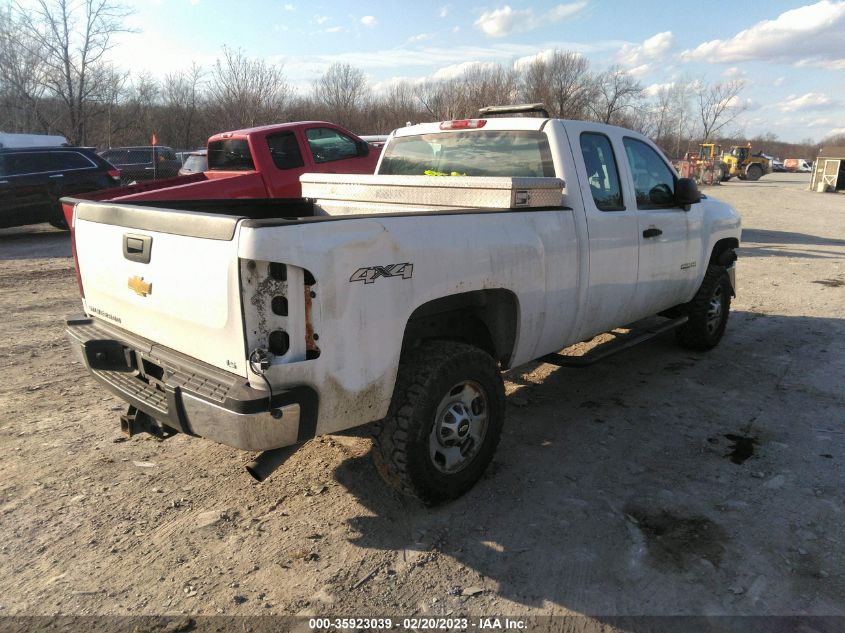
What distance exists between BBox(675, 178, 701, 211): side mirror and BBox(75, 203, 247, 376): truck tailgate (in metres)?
→ 3.93

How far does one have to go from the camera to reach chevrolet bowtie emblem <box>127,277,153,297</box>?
9.77ft

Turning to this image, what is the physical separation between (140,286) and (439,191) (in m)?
1.89

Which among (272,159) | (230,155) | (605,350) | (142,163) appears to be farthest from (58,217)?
(605,350)

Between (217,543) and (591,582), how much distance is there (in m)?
1.82

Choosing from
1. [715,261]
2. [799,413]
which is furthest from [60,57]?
[799,413]

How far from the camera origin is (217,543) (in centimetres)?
302

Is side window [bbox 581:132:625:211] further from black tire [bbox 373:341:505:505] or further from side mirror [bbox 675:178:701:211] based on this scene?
black tire [bbox 373:341:505:505]

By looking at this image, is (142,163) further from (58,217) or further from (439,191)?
(439,191)

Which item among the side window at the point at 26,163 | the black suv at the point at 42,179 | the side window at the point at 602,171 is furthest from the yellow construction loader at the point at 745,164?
the side window at the point at 602,171

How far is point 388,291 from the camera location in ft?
9.09

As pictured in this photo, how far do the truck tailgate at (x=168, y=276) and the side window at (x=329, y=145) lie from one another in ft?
20.7

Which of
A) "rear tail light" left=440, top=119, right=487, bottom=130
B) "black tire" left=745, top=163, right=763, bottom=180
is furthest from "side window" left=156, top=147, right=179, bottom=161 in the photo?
"black tire" left=745, top=163, right=763, bottom=180

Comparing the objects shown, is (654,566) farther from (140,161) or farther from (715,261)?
(140,161)

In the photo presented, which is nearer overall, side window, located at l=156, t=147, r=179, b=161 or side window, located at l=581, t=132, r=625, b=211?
side window, located at l=581, t=132, r=625, b=211
